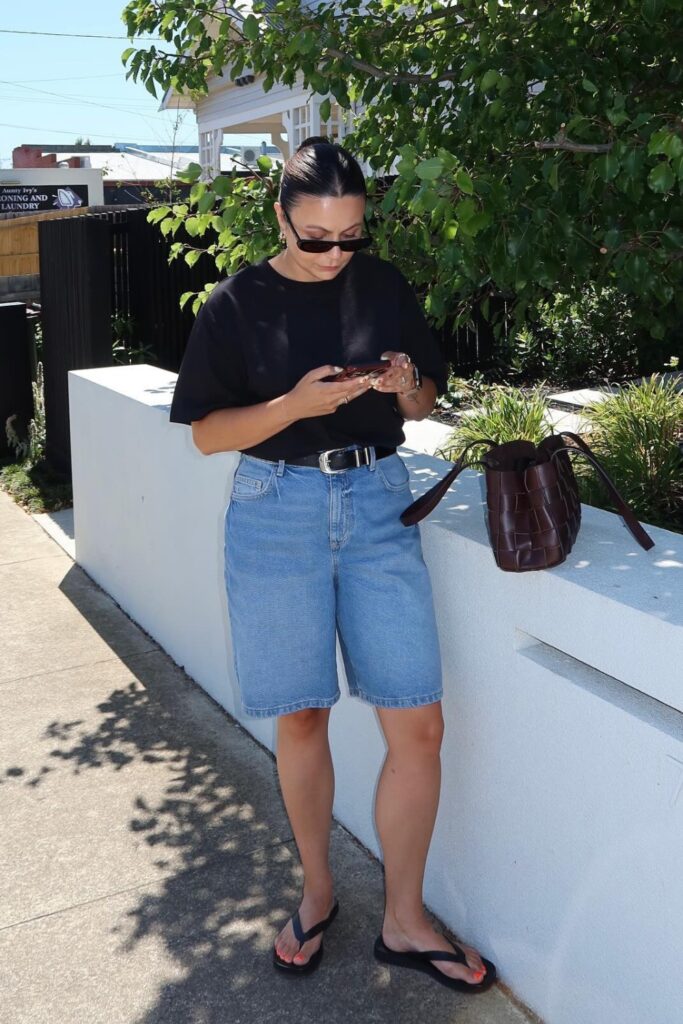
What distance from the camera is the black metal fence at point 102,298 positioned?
7.52 meters

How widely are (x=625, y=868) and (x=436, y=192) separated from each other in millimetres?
1654

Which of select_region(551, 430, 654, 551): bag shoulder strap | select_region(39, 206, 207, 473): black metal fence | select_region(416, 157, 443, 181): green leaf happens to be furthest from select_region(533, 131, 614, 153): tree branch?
select_region(39, 206, 207, 473): black metal fence

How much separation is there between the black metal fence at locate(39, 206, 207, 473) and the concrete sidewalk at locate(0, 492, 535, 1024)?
123 inches

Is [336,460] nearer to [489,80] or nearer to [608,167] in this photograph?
[608,167]

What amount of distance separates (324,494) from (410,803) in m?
0.78

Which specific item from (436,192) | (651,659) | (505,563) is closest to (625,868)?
(651,659)

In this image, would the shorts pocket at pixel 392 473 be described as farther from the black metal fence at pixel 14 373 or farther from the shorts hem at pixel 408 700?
the black metal fence at pixel 14 373

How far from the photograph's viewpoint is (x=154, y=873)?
3432mm

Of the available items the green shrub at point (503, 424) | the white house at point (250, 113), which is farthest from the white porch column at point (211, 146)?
the green shrub at point (503, 424)

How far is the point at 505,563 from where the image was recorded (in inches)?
102

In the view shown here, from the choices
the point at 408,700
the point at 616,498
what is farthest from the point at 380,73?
the point at 408,700

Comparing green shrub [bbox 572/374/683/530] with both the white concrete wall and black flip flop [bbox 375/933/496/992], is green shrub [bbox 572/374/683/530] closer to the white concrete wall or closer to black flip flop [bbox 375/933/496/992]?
the white concrete wall

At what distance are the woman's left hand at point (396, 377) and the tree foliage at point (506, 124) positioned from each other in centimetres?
50

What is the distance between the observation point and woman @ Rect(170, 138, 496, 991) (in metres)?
2.61
